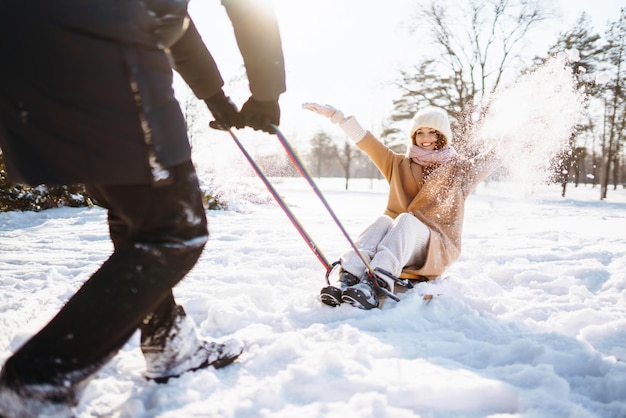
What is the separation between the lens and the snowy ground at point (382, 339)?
1.21 meters

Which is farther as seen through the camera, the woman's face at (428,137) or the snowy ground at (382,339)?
the woman's face at (428,137)

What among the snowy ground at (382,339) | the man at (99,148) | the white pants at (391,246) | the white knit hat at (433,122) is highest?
the white knit hat at (433,122)

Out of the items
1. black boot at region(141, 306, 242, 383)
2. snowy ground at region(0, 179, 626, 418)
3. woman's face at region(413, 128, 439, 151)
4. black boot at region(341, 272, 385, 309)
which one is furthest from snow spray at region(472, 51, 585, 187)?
black boot at region(141, 306, 242, 383)

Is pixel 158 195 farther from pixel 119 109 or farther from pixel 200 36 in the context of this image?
pixel 200 36

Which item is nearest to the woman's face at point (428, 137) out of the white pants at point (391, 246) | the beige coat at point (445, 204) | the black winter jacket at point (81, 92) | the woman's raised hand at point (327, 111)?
the beige coat at point (445, 204)

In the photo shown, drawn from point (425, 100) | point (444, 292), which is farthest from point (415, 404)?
point (425, 100)

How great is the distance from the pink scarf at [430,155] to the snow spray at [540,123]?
32 cm

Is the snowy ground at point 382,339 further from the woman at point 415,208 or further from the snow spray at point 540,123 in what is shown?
the snow spray at point 540,123

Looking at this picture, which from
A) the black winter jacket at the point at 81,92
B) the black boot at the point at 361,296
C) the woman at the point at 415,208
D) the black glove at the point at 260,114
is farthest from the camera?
the woman at the point at 415,208

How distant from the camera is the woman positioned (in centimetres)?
239

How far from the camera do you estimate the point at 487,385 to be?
50.4 inches

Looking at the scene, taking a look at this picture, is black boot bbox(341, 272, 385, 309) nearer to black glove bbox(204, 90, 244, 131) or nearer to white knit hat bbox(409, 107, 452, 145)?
black glove bbox(204, 90, 244, 131)

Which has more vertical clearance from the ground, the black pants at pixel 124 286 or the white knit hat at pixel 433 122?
the white knit hat at pixel 433 122

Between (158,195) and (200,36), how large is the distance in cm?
74
